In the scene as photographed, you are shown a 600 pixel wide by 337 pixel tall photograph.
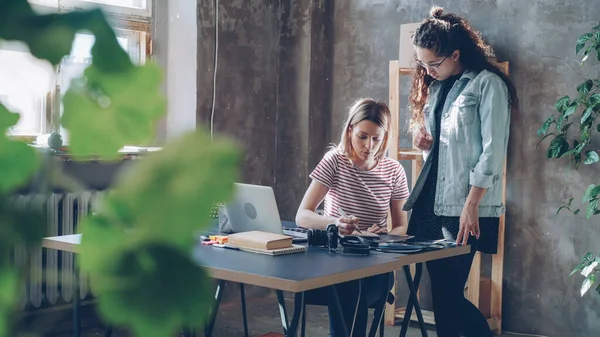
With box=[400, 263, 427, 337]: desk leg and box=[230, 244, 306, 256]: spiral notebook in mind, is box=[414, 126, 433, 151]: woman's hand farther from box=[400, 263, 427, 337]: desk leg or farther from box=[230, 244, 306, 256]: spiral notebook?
box=[230, 244, 306, 256]: spiral notebook

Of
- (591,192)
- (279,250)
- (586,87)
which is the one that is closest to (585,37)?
(586,87)

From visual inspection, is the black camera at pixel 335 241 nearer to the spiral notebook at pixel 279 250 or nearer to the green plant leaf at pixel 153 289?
the spiral notebook at pixel 279 250

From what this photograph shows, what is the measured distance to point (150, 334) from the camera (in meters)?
0.19

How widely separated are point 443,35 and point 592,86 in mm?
1298

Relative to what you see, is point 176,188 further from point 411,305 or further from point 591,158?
point 591,158

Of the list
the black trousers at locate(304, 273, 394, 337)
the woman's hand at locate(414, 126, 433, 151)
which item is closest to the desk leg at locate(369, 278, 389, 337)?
the black trousers at locate(304, 273, 394, 337)

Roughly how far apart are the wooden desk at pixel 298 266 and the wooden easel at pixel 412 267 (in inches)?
57.8

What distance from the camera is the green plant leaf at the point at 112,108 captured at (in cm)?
21

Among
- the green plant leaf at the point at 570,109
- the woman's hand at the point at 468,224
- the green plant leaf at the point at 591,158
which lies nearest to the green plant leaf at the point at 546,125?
the green plant leaf at the point at 570,109

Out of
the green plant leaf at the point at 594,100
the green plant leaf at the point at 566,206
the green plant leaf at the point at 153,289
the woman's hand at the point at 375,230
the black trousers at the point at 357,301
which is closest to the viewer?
the green plant leaf at the point at 153,289

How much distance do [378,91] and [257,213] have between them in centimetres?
219

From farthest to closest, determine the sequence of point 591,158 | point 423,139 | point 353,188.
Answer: point 591,158 → point 353,188 → point 423,139

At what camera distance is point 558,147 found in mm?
4102

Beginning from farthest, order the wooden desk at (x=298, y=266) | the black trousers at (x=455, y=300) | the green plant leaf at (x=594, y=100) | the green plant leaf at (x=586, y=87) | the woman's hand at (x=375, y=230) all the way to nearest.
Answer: the green plant leaf at (x=586, y=87) < the green plant leaf at (x=594, y=100) < the woman's hand at (x=375, y=230) < the black trousers at (x=455, y=300) < the wooden desk at (x=298, y=266)
